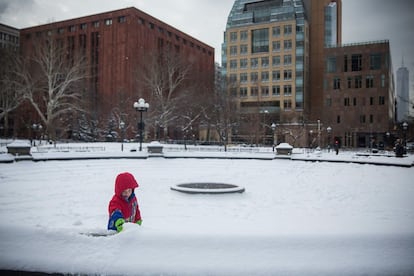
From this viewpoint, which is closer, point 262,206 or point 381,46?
point 262,206

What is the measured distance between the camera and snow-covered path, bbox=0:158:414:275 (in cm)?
390

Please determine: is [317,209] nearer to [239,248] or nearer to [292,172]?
[239,248]

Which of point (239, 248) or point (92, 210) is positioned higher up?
point (239, 248)

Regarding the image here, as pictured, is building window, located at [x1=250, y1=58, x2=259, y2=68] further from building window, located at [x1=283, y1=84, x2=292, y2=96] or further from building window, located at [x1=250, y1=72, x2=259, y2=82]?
building window, located at [x1=283, y1=84, x2=292, y2=96]

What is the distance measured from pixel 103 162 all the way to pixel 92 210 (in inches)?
530

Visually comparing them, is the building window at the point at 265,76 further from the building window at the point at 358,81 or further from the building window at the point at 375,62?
the building window at the point at 375,62

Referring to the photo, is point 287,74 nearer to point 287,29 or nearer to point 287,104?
point 287,104

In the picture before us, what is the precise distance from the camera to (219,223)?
7699 mm

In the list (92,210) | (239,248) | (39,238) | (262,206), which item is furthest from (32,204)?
(239,248)

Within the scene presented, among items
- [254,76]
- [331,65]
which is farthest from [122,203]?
[254,76]

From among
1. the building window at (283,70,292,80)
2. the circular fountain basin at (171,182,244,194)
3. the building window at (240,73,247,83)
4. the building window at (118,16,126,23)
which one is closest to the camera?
the circular fountain basin at (171,182,244,194)

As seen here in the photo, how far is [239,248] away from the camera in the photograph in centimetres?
417

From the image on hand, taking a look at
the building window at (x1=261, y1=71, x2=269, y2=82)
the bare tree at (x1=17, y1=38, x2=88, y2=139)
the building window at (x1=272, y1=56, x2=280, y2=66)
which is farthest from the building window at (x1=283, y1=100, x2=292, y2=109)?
the bare tree at (x1=17, y1=38, x2=88, y2=139)

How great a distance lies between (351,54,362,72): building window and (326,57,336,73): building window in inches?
126
